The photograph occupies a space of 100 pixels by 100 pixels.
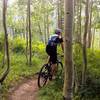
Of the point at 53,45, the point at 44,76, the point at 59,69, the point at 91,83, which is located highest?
the point at 53,45

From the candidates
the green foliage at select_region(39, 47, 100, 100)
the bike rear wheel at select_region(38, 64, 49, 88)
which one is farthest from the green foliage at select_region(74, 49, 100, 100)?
the bike rear wheel at select_region(38, 64, 49, 88)

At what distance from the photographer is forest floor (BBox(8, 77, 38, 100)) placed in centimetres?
973

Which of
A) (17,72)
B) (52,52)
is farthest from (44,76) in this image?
(17,72)

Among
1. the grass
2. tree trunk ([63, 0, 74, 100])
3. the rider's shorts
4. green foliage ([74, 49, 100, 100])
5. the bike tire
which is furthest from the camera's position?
the bike tire

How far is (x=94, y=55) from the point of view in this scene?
470 inches

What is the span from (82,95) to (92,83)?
66 cm

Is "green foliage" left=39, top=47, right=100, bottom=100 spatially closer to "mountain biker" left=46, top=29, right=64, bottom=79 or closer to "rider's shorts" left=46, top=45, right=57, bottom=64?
"mountain biker" left=46, top=29, right=64, bottom=79

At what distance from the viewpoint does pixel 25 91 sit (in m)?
10.5

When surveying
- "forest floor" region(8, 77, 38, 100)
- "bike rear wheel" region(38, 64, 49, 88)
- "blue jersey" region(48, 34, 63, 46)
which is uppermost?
"blue jersey" region(48, 34, 63, 46)

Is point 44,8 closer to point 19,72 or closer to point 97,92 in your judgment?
point 19,72

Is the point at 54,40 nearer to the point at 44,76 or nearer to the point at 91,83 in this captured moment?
the point at 44,76

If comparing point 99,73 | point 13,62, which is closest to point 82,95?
point 99,73

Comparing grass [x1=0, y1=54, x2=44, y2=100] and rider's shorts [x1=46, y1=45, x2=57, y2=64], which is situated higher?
rider's shorts [x1=46, y1=45, x2=57, y2=64]

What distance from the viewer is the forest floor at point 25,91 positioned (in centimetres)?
973
